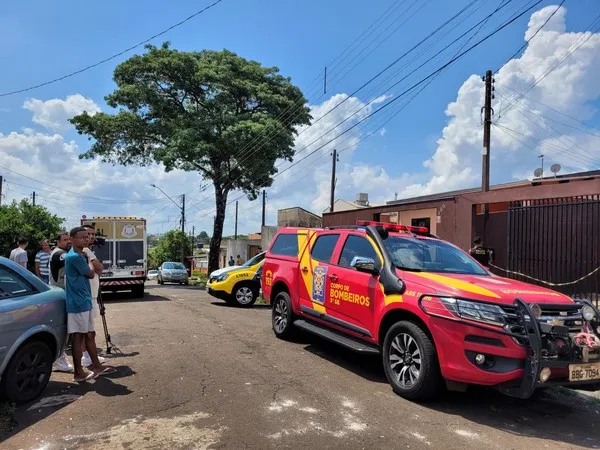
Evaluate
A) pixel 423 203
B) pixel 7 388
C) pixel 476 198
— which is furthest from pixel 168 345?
pixel 423 203

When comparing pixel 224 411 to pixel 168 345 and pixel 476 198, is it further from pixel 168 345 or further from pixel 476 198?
pixel 476 198

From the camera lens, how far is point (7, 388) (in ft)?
14.9

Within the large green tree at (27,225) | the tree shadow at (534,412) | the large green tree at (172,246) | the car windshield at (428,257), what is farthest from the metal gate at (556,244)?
the large green tree at (172,246)

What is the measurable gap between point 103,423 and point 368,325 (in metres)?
2.99

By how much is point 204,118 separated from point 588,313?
23717 millimetres

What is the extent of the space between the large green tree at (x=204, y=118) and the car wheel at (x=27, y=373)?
2023 centimetres

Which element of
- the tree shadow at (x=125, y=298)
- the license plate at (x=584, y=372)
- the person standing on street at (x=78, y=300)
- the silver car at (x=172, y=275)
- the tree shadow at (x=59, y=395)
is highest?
the person standing on street at (x=78, y=300)

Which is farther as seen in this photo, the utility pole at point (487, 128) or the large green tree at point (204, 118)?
the large green tree at point (204, 118)

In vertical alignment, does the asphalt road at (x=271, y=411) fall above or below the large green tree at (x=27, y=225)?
below

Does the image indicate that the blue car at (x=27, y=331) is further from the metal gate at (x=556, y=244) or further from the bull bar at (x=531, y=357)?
the metal gate at (x=556, y=244)

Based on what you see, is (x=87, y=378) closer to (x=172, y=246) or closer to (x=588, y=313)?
(x=588, y=313)

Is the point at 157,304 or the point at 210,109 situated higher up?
the point at 210,109

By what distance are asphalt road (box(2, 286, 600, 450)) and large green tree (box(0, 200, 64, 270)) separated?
2056cm

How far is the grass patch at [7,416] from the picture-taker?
4094 millimetres
